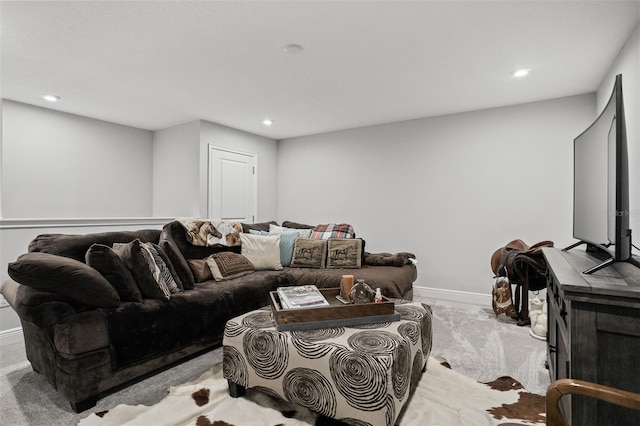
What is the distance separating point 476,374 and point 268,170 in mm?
4395

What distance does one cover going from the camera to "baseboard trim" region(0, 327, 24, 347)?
2.79 meters

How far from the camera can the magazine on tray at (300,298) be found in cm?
194

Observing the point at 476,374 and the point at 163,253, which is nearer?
the point at 476,374

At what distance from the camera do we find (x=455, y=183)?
4219mm

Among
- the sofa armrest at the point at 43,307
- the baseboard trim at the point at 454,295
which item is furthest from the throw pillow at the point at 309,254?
the sofa armrest at the point at 43,307

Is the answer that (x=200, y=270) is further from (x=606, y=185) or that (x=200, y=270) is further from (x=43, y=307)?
(x=606, y=185)

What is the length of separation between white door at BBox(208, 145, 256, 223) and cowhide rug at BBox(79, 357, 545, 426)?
3079 mm

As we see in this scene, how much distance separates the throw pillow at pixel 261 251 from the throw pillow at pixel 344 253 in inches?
23.3

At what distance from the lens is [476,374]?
2.17 m

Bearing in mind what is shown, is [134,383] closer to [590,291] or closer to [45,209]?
[590,291]

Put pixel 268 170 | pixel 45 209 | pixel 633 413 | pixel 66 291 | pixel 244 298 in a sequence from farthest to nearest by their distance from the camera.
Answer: pixel 268 170 → pixel 45 209 → pixel 244 298 → pixel 66 291 → pixel 633 413

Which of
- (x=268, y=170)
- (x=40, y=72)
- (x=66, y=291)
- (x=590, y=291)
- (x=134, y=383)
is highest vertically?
(x=40, y=72)

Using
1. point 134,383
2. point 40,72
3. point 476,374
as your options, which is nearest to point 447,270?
point 476,374

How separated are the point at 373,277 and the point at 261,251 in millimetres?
1268
